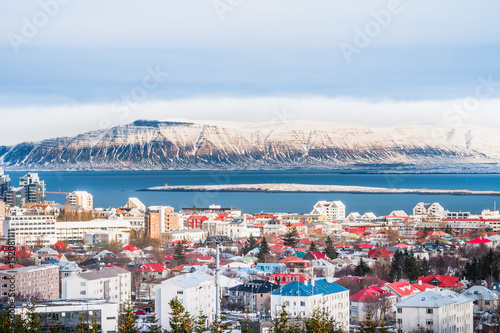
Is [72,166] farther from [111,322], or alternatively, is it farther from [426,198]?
[111,322]

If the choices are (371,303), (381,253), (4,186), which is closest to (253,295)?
(371,303)

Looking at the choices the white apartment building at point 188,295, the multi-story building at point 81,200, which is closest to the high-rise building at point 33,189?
the multi-story building at point 81,200

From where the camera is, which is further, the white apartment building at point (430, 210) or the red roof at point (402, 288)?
the white apartment building at point (430, 210)

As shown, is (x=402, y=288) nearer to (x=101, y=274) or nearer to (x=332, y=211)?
(x=101, y=274)

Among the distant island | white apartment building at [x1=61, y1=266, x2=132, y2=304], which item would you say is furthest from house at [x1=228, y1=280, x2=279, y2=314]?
the distant island

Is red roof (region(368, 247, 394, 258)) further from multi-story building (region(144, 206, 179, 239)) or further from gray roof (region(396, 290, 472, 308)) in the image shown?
multi-story building (region(144, 206, 179, 239))

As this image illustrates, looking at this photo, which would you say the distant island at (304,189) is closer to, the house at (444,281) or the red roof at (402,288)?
the house at (444,281)

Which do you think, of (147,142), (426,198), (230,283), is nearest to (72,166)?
(147,142)
